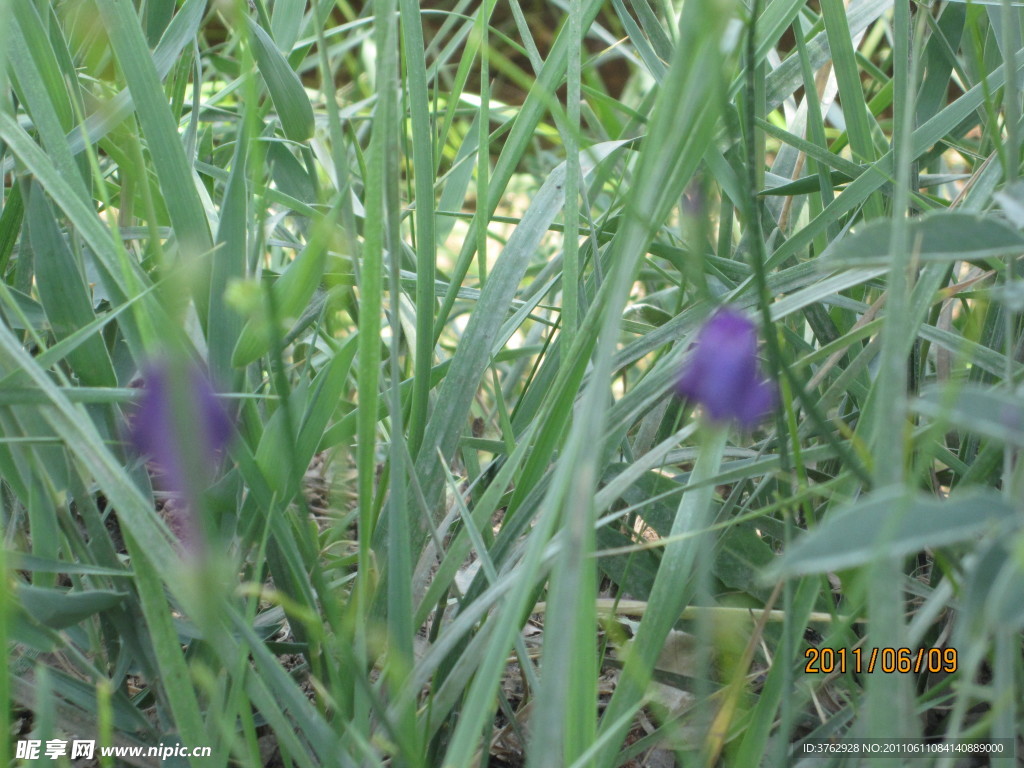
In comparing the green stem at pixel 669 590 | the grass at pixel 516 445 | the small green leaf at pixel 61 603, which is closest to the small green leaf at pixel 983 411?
the grass at pixel 516 445

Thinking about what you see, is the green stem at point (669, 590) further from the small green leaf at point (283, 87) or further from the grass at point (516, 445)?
the small green leaf at point (283, 87)

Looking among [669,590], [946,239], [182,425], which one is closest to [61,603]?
[182,425]

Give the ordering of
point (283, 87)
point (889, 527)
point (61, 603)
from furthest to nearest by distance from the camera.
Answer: point (283, 87), point (61, 603), point (889, 527)

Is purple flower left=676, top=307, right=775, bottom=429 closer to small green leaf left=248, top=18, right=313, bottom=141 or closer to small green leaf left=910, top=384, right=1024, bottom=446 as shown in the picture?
small green leaf left=910, top=384, right=1024, bottom=446

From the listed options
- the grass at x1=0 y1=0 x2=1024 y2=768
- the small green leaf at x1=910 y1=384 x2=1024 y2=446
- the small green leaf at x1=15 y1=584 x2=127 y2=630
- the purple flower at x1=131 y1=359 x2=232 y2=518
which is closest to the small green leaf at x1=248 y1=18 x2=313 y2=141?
the grass at x1=0 y1=0 x2=1024 y2=768

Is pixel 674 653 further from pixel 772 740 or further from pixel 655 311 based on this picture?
pixel 655 311

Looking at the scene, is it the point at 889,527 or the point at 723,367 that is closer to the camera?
the point at 889,527

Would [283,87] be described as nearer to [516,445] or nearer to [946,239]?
[516,445]
